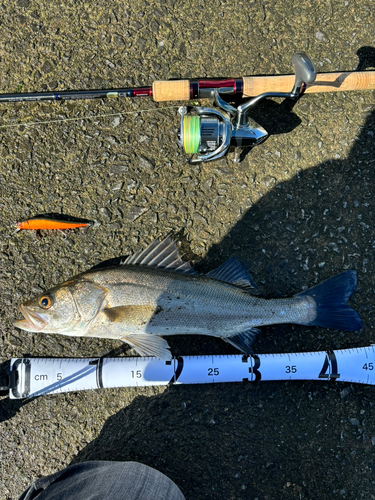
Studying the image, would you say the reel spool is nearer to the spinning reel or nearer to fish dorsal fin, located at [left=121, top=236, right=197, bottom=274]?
the spinning reel

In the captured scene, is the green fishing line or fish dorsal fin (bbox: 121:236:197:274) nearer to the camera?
the green fishing line

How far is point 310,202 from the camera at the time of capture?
3209 mm

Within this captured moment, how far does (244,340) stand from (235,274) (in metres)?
0.63

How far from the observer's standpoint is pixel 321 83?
10.0 feet

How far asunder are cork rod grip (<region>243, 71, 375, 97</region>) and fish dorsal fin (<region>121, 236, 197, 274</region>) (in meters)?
1.67

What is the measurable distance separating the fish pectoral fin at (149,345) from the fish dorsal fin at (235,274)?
0.77 metres

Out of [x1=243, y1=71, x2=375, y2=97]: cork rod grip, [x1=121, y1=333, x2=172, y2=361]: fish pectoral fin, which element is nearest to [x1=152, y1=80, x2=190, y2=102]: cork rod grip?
[x1=243, y1=71, x2=375, y2=97]: cork rod grip

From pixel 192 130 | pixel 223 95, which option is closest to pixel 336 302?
pixel 192 130

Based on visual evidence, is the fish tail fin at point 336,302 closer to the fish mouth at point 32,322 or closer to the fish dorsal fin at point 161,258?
the fish dorsal fin at point 161,258

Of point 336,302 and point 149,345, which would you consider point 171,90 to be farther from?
point 336,302

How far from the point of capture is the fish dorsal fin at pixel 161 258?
9.43 feet

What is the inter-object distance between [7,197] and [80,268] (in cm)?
105

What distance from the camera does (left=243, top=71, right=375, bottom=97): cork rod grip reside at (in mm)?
2975

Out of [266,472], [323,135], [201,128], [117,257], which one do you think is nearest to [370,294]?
[323,135]
